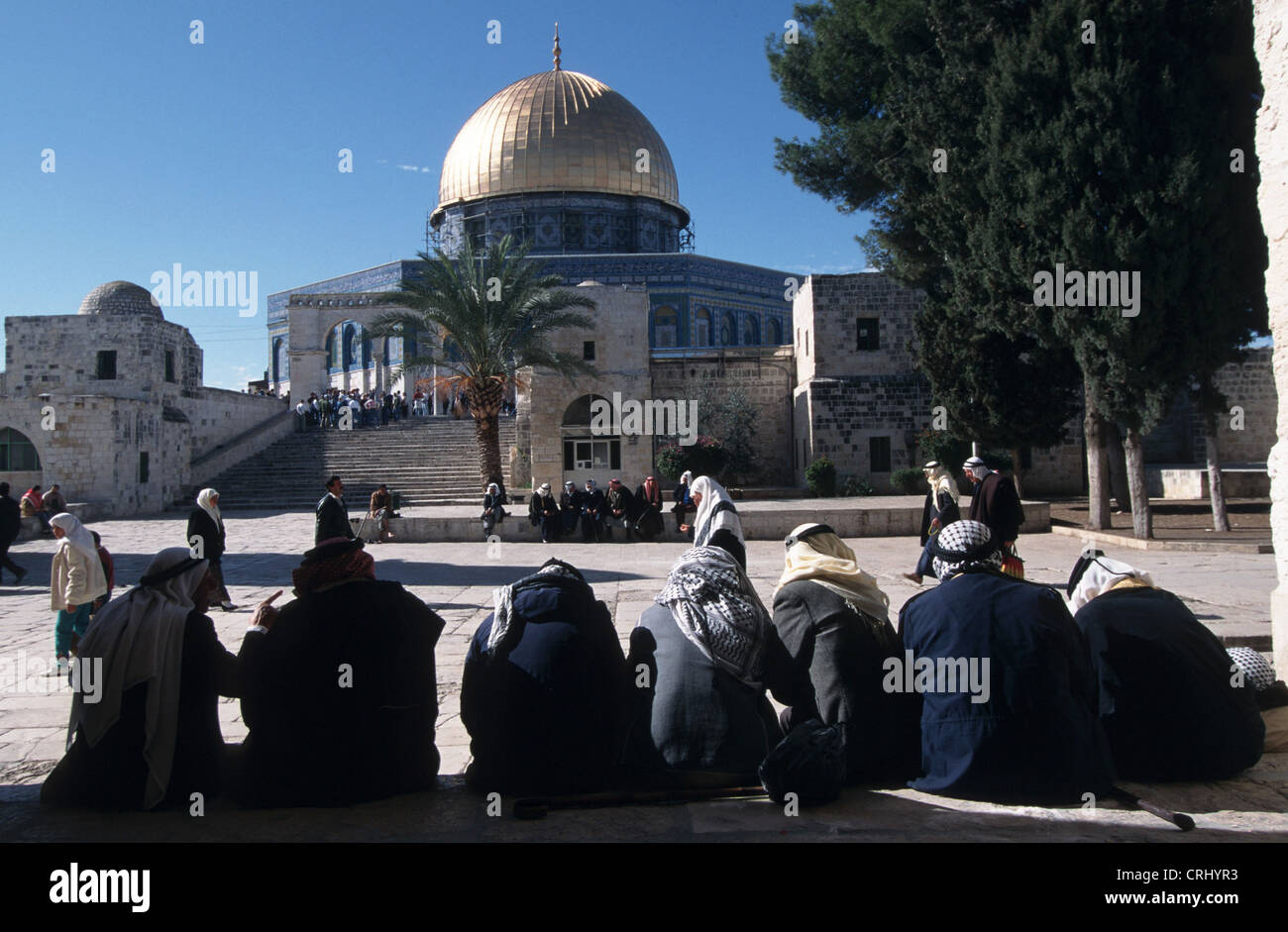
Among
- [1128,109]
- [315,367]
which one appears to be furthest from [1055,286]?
[315,367]

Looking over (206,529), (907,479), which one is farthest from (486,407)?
(206,529)

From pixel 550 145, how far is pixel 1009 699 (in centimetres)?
3630

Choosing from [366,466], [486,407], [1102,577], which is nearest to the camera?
[1102,577]

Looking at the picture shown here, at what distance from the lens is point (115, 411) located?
2058cm

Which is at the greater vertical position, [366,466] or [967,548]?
[366,466]

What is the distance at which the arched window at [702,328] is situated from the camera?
119 feet

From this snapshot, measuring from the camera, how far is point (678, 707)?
3.12 meters

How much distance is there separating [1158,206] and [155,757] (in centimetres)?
1309

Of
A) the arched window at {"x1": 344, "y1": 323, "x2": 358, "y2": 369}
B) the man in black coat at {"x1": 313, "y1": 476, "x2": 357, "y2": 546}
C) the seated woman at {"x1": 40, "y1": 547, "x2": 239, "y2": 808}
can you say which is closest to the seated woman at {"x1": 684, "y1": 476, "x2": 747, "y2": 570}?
the seated woman at {"x1": 40, "y1": 547, "x2": 239, "y2": 808}

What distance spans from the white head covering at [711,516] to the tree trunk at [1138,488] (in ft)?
31.6

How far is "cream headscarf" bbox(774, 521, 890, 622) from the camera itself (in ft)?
11.0

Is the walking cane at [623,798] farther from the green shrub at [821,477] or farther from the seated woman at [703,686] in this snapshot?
the green shrub at [821,477]

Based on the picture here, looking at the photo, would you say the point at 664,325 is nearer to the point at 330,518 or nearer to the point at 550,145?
the point at 550,145
